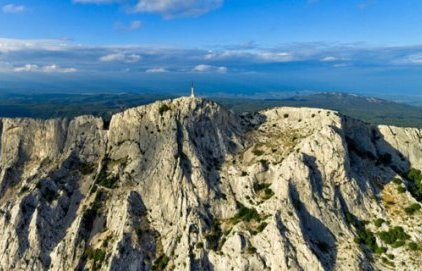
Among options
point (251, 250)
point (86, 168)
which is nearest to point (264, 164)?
point (251, 250)

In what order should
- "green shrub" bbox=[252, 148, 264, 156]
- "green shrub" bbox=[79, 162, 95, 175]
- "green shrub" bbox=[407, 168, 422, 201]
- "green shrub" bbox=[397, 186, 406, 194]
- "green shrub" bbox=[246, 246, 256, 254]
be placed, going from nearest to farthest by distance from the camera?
"green shrub" bbox=[246, 246, 256, 254] < "green shrub" bbox=[397, 186, 406, 194] < "green shrub" bbox=[407, 168, 422, 201] < "green shrub" bbox=[252, 148, 264, 156] < "green shrub" bbox=[79, 162, 95, 175]

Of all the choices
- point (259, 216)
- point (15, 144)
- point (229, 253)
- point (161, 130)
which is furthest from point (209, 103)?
point (15, 144)

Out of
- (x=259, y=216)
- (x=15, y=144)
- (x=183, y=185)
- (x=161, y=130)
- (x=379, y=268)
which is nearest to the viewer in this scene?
(x=379, y=268)

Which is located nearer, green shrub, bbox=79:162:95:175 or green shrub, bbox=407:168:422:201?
green shrub, bbox=407:168:422:201

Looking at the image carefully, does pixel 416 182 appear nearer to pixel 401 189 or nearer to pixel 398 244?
pixel 401 189


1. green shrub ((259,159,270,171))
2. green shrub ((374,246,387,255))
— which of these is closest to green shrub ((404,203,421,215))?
green shrub ((374,246,387,255))

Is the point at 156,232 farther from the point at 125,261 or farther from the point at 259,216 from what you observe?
the point at 259,216

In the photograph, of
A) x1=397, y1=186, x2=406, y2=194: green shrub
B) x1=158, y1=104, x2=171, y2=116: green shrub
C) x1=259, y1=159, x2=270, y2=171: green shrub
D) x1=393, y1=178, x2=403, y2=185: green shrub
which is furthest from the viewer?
x1=158, y1=104, x2=171, y2=116: green shrub

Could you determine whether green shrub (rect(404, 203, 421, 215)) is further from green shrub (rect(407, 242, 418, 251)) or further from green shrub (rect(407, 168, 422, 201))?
green shrub (rect(407, 242, 418, 251))
